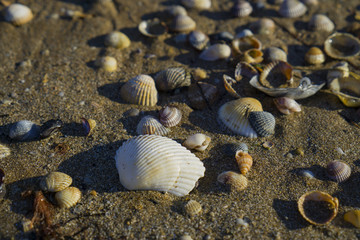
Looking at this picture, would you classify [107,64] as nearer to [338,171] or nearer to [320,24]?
[338,171]

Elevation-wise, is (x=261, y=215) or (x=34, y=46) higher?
(x=34, y=46)

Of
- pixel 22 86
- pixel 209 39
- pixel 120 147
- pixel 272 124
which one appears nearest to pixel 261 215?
pixel 272 124

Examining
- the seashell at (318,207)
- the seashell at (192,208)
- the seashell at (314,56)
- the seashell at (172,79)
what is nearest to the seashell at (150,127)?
the seashell at (172,79)

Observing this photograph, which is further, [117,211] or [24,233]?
[117,211]

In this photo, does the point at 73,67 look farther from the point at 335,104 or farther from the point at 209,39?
the point at 335,104

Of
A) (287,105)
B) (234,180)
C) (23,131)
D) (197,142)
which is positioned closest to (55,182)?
(23,131)
